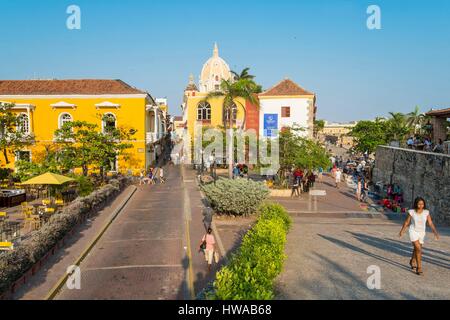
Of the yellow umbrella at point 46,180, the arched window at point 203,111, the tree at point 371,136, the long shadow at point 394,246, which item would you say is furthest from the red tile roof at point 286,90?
the long shadow at point 394,246

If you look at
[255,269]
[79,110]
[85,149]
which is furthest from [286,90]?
[255,269]


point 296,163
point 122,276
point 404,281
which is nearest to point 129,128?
point 296,163

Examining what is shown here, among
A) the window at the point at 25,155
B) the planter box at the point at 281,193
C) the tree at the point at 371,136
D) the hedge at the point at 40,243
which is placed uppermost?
the tree at the point at 371,136

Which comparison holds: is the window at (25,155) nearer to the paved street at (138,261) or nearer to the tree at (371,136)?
the paved street at (138,261)

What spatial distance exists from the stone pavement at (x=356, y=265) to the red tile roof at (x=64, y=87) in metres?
24.3

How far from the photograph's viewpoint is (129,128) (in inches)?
1267

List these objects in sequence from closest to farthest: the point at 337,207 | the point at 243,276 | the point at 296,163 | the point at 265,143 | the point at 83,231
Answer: the point at 243,276
the point at 83,231
the point at 337,207
the point at 296,163
the point at 265,143

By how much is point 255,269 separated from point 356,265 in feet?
12.0

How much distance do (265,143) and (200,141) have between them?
1325cm

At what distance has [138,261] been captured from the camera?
10.1m

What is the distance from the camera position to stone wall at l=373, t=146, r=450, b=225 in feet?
57.1

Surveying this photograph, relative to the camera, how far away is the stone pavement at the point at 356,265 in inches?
285

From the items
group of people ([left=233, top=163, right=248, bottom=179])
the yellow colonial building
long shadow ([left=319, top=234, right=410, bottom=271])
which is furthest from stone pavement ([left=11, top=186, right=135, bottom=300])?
the yellow colonial building
